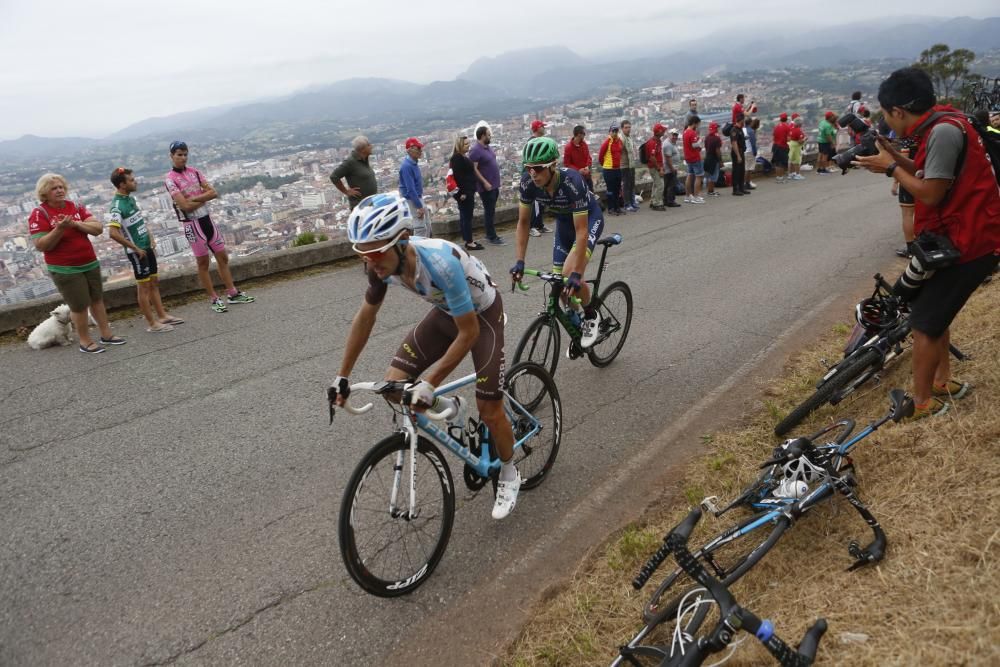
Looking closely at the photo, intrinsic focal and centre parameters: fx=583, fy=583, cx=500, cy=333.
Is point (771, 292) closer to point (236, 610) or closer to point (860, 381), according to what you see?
point (860, 381)

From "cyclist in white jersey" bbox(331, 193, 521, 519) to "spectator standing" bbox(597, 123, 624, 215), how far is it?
430 inches

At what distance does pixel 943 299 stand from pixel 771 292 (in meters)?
4.87

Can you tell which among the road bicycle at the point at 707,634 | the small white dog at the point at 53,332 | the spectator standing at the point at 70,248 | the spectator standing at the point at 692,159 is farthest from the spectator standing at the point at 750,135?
the road bicycle at the point at 707,634

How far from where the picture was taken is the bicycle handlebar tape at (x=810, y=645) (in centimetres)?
184

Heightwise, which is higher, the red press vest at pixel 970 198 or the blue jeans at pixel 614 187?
the red press vest at pixel 970 198

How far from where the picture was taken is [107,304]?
8.39 meters

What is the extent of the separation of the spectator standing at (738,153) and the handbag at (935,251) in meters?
13.7

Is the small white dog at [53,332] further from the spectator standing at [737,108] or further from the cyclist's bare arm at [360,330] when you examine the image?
the spectator standing at [737,108]

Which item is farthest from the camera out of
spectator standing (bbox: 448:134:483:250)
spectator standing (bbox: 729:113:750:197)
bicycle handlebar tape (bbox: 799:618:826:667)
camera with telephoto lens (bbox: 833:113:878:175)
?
spectator standing (bbox: 729:113:750:197)

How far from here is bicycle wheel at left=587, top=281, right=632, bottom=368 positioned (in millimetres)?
5938

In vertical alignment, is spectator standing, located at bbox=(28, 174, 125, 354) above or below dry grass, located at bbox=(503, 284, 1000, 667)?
above

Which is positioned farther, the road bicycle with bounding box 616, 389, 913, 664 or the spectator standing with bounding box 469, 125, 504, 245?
the spectator standing with bounding box 469, 125, 504, 245

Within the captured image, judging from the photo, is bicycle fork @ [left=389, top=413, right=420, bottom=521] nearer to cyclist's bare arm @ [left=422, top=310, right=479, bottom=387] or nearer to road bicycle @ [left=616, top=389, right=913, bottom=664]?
cyclist's bare arm @ [left=422, top=310, right=479, bottom=387]

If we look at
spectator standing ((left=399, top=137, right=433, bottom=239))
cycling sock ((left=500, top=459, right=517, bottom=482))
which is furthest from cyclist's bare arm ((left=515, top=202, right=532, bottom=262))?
spectator standing ((left=399, top=137, right=433, bottom=239))
